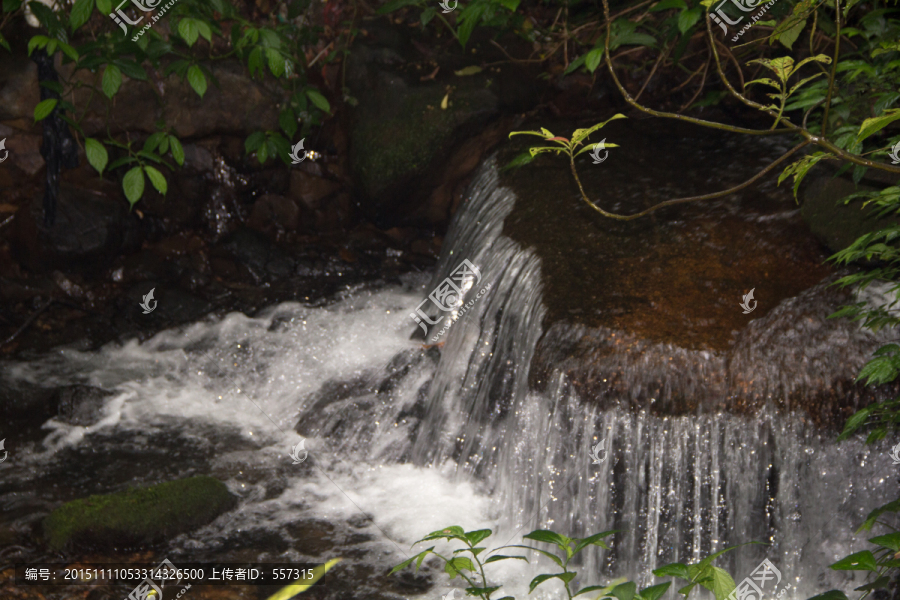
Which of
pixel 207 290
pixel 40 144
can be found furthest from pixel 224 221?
pixel 40 144

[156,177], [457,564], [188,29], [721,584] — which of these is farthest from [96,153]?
[721,584]

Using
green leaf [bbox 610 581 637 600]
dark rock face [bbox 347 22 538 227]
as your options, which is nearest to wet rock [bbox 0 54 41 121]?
dark rock face [bbox 347 22 538 227]

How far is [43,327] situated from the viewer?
4.79 metres

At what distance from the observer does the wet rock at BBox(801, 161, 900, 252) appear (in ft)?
10.2

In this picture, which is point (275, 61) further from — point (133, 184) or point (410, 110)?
point (410, 110)

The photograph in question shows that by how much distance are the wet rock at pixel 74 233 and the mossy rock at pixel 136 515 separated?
2549 mm

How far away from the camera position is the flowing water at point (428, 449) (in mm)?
2721

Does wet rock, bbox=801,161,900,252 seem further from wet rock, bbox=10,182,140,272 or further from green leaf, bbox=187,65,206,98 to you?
wet rock, bbox=10,182,140,272

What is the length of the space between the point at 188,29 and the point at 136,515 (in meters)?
2.69

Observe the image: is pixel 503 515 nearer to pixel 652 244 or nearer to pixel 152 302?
pixel 652 244

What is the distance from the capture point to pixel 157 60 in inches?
181

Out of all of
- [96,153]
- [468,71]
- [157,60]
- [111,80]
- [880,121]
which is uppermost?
[468,71]

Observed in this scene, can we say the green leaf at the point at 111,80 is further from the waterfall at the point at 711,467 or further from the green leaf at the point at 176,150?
the waterfall at the point at 711,467

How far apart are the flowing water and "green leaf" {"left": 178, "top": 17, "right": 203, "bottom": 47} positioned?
1974 millimetres
